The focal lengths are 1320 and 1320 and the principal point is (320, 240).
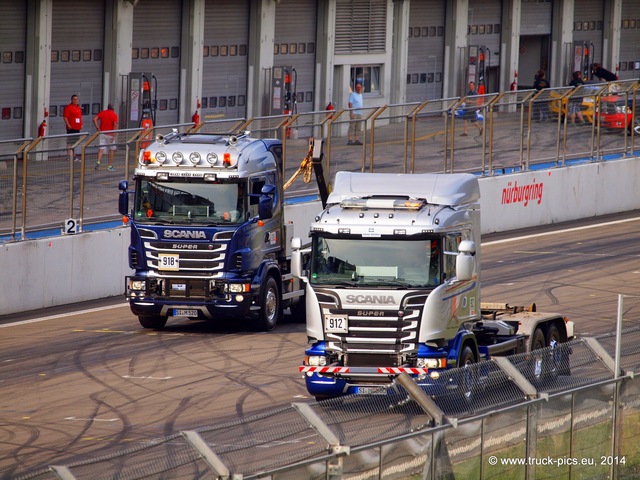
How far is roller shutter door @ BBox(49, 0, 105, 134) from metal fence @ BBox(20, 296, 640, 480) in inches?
1164

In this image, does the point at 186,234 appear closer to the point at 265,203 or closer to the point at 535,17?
the point at 265,203

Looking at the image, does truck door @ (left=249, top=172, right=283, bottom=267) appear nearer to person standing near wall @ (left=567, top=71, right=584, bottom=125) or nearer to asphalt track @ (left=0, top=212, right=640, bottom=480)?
asphalt track @ (left=0, top=212, right=640, bottom=480)

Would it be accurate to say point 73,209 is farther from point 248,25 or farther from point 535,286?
point 248,25

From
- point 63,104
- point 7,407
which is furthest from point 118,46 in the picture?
point 7,407

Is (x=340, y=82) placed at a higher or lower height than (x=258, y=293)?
higher

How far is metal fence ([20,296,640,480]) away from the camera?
8.69m

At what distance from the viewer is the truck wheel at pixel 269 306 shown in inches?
869

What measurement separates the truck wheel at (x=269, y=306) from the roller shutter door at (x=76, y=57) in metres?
19.3

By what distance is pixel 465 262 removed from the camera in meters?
16.0

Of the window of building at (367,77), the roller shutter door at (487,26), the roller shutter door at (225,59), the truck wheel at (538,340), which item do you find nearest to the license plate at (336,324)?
the truck wheel at (538,340)

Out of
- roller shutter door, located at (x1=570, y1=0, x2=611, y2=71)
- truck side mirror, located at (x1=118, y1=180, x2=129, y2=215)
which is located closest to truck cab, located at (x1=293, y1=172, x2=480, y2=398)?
truck side mirror, located at (x1=118, y1=180, x2=129, y2=215)

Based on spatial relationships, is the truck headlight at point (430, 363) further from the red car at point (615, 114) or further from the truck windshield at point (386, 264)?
the red car at point (615, 114)

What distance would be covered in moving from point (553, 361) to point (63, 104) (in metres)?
30.4

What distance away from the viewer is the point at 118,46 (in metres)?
41.0
